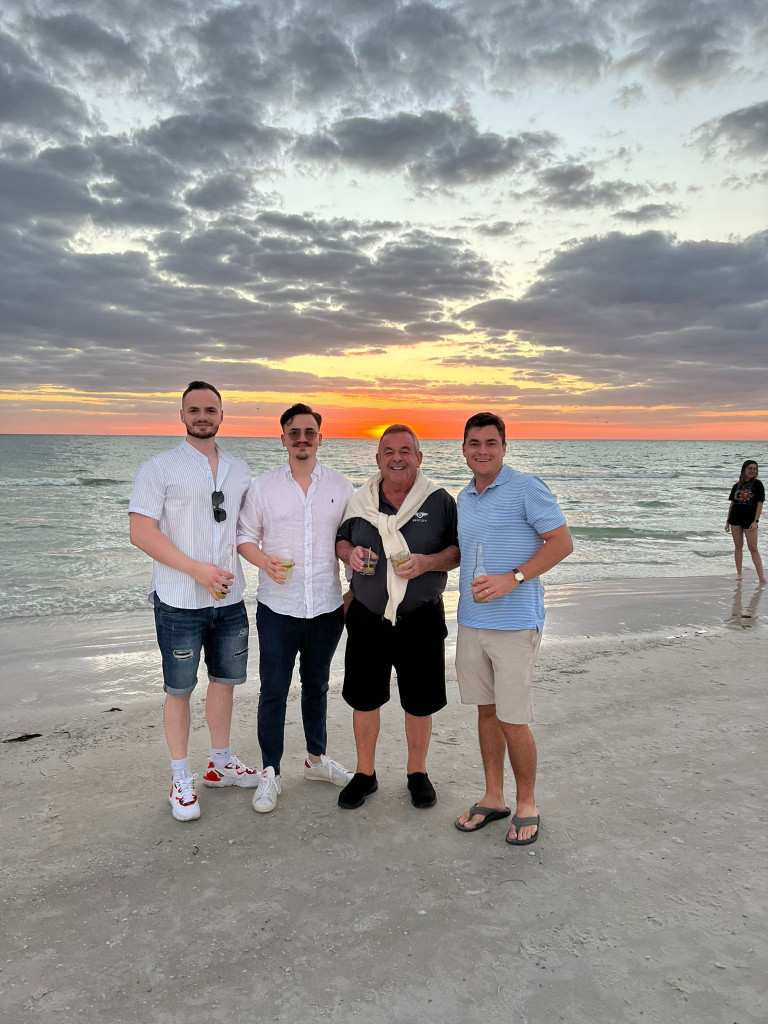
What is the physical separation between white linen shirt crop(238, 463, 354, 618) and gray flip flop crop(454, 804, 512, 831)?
1405 millimetres

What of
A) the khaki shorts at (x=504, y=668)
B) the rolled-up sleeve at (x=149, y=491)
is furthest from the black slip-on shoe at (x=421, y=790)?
the rolled-up sleeve at (x=149, y=491)

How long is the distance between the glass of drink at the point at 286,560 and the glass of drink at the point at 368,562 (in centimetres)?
41

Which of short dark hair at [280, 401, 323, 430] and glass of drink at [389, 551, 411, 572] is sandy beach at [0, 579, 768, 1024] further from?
short dark hair at [280, 401, 323, 430]

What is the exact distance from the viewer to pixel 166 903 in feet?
9.83

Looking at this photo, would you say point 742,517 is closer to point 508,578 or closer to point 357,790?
point 508,578

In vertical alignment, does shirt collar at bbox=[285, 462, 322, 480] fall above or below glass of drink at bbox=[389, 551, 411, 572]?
above

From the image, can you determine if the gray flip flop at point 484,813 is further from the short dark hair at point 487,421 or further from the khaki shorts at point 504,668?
the short dark hair at point 487,421

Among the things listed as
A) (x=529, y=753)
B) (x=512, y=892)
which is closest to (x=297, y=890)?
(x=512, y=892)

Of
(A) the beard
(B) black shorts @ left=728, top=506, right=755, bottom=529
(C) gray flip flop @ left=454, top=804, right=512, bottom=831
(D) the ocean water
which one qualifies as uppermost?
(A) the beard

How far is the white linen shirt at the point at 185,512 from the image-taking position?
3656mm

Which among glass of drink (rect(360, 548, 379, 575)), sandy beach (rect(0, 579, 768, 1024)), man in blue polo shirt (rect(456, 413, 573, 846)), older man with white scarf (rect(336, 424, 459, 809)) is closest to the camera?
sandy beach (rect(0, 579, 768, 1024))

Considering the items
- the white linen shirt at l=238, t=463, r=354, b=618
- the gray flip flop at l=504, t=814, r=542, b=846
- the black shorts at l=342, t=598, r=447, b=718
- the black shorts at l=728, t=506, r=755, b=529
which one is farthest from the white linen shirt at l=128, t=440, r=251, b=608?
the black shorts at l=728, t=506, r=755, b=529

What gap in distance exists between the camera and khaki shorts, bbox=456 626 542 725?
3.50 m

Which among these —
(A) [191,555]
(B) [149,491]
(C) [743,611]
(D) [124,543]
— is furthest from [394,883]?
(D) [124,543]
